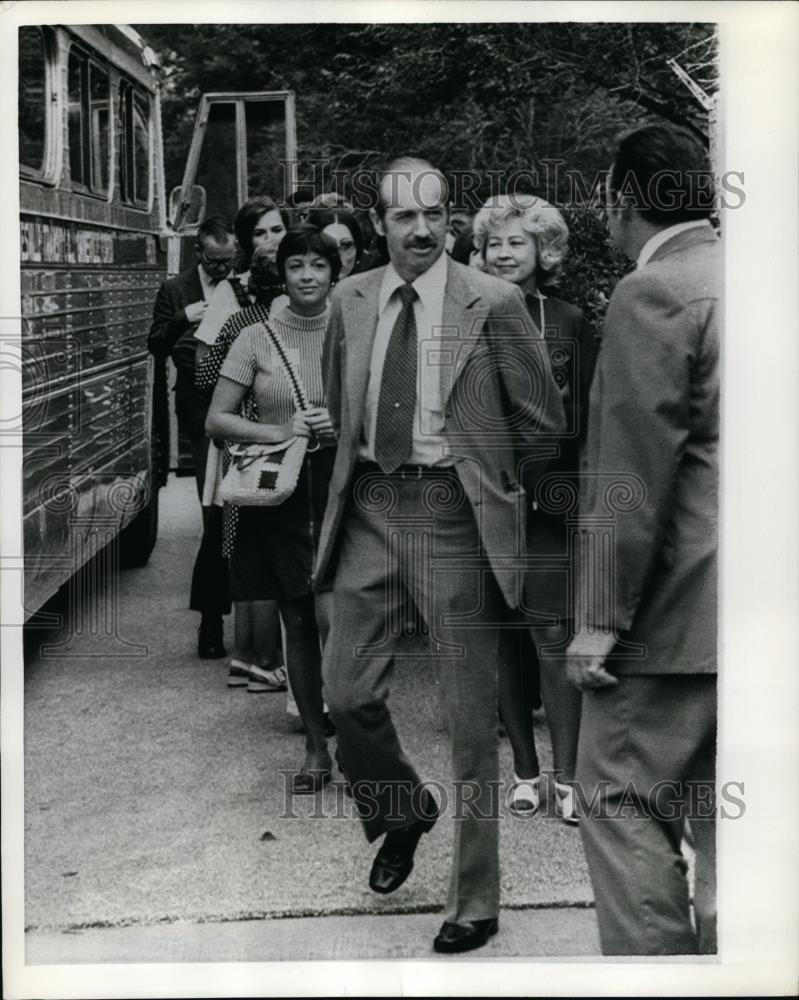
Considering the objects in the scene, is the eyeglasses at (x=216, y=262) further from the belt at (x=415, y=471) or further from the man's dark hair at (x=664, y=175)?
the man's dark hair at (x=664, y=175)

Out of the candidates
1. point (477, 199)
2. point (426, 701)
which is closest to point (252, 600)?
point (426, 701)

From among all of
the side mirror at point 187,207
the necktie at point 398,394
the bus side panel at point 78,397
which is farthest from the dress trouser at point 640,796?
the side mirror at point 187,207

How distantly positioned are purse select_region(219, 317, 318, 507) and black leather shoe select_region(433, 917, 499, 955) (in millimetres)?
1293

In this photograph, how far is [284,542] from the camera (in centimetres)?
489

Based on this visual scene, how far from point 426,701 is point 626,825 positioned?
746mm

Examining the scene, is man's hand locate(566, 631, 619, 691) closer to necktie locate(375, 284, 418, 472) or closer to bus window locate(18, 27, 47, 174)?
necktie locate(375, 284, 418, 472)

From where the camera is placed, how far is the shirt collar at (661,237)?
14.3 ft

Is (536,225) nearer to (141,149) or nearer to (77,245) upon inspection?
(141,149)

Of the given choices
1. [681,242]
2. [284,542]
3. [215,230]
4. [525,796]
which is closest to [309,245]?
[215,230]

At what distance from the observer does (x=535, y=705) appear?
192 inches

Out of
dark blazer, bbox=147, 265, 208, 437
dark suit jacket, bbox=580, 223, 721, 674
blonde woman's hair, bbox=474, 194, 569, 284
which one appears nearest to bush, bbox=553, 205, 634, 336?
blonde woman's hair, bbox=474, 194, 569, 284

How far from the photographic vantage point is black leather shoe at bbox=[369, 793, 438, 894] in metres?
4.83

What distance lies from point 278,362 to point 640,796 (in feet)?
5.20

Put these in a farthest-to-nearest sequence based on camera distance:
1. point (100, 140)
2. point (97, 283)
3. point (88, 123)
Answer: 1. point (100, 140)
2. point (88, 123)
3. point (97, 283)
